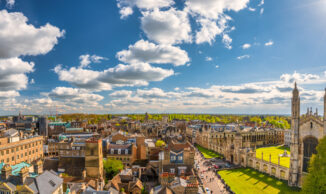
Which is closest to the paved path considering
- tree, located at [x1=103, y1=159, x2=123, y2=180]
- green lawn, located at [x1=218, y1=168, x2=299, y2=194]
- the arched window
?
green lawn, located at [x1=218, y1=168, x2=299, y2=194]

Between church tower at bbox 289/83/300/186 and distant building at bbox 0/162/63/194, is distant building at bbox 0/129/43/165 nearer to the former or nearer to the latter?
distant building at bbox 0/162/63/194

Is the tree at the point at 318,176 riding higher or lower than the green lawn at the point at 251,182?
higher

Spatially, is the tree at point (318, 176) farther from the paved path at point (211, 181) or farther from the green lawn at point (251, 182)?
the paved path at point (211, 181)

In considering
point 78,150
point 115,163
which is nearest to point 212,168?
point 115,163

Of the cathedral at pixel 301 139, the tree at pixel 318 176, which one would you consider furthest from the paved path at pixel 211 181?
the tree at pixel 318 176

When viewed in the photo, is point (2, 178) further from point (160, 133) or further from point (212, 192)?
point (160, 133)

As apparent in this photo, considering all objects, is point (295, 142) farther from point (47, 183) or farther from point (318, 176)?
point (47, 183)
